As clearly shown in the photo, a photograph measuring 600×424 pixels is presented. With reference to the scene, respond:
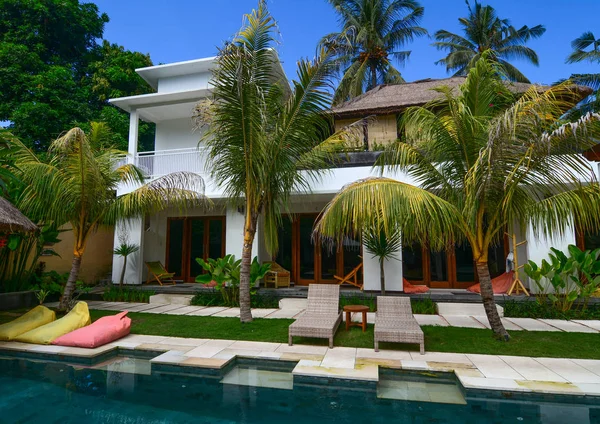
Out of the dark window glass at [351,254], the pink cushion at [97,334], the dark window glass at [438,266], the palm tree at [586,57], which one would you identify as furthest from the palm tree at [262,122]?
the palm tree at [586,57]

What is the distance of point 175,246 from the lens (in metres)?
13.9

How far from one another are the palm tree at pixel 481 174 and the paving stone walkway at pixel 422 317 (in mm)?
1634

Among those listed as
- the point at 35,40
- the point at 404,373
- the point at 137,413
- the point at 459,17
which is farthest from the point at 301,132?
the point at 459,17

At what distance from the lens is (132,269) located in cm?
1196

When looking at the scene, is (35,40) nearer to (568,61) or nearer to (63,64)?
(63,64)

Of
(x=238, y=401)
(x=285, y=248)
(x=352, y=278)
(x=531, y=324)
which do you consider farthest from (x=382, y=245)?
(x=238, y=401)

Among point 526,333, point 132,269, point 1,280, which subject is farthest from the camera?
A: point 132,269

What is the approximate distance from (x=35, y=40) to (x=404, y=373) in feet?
86.3

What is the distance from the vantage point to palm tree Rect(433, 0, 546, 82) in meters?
23.9

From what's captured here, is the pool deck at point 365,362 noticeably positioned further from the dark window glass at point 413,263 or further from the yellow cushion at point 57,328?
the dark window glass at point 413,263

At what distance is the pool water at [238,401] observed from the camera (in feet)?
12.6

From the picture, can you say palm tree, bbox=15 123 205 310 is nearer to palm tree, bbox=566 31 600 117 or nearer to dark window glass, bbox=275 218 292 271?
dark window glass, bbox=275 218 292 271

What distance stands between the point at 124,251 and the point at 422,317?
9.15 m

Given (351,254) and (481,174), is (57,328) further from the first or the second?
(351,254)
